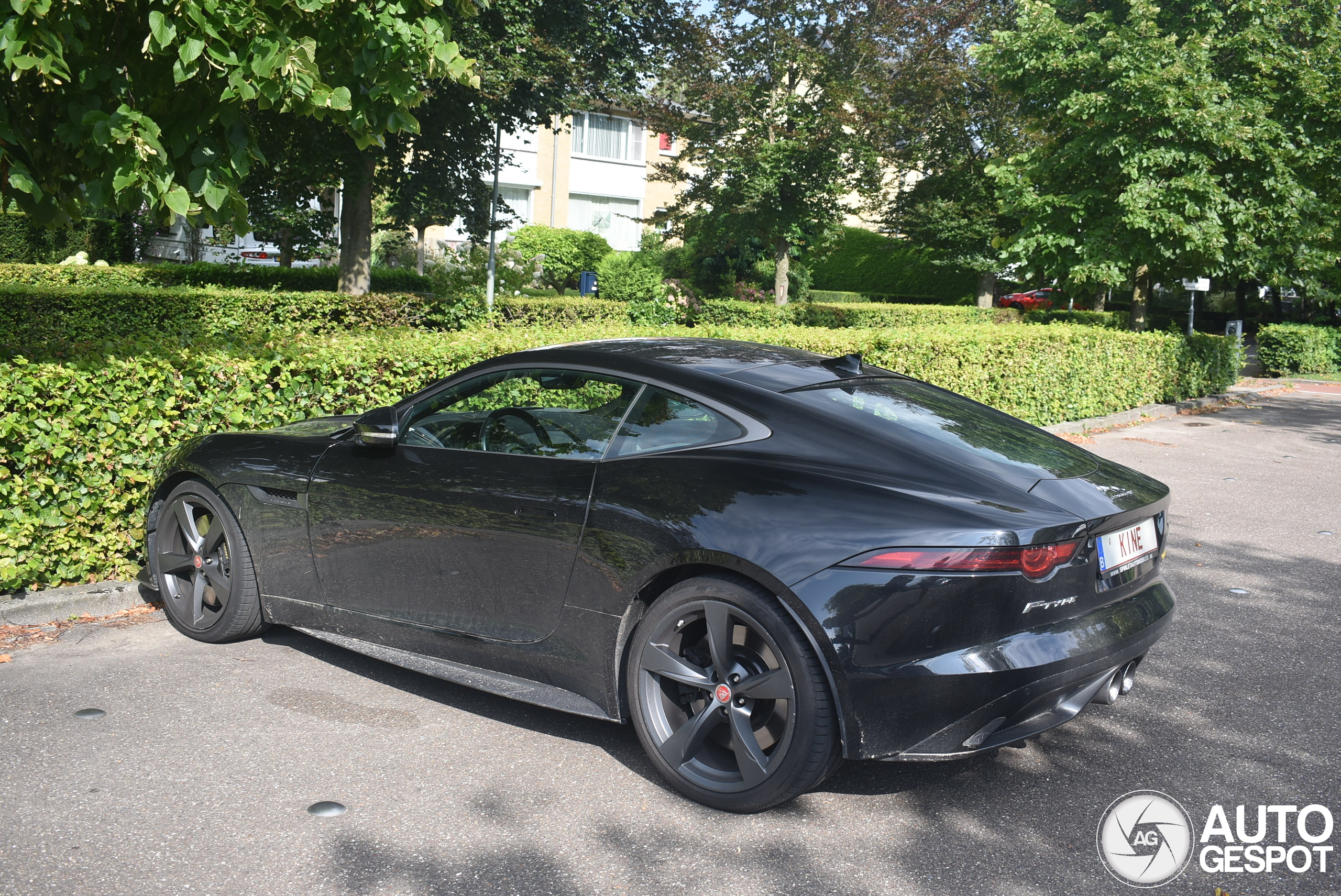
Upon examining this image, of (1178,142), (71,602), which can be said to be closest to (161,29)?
(71,602)

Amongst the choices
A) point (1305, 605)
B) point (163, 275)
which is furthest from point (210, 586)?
point (163, 275)

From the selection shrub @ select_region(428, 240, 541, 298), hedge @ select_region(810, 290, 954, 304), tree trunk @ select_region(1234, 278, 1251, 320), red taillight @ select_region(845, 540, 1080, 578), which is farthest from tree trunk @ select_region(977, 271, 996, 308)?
red taillight @ select_region(845, 540, 1080, 578)

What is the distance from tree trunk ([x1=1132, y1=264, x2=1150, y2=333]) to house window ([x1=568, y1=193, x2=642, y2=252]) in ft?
83.2

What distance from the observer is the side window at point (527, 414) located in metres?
3.75

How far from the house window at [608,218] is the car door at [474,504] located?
1515 inches

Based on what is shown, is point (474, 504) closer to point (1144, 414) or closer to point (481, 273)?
point (1144, 414)

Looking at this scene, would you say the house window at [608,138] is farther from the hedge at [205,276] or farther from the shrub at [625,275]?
the hedge at [205,276]

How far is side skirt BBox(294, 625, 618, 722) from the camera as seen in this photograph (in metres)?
3.54

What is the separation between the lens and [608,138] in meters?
42.5

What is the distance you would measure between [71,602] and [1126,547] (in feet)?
15.6

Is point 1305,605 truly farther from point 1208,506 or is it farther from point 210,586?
point 210,586

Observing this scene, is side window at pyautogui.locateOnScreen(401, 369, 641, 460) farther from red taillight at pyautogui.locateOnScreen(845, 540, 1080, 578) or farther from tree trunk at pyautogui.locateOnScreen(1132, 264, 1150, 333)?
tree trunk at pyautogui.locateOnScreen(1132, 264, 1150, 333)

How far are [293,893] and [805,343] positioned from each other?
701 centimetres

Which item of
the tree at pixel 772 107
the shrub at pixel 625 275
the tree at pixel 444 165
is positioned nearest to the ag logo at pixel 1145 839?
the tree at pixel 444 165
